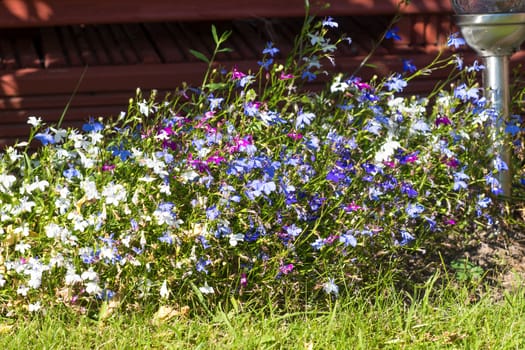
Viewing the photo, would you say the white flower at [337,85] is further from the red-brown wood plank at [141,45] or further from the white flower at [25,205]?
the red-brown wood plank at [141,45]

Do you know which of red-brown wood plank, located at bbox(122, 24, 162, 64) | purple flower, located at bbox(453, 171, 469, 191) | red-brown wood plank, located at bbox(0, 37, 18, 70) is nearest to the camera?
purple flower, located at bbox(453, 171, 469, 191)

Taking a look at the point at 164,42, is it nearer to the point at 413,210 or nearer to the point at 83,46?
the point at 83,46

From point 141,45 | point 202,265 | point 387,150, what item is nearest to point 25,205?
point 202,265

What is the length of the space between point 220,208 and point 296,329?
487mm

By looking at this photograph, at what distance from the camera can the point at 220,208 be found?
11.7 feet

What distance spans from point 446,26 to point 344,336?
8.35 ft

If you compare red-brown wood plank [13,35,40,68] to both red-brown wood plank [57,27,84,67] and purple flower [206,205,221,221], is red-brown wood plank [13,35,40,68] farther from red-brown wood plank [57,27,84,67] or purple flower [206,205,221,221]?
purple flower [206,205,221,221]

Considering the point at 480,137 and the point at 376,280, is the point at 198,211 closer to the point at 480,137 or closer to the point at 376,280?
the point at 376,280

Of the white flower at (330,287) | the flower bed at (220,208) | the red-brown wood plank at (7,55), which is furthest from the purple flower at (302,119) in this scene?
the red-brown wood plank at (7,55)

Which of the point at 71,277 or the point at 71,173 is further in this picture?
the point at 71,173

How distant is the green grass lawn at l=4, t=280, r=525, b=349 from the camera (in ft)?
11.1

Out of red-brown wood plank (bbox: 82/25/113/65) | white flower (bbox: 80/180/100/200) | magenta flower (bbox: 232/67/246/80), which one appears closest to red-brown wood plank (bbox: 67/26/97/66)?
red-brown wood plank (bbox: 82/25/113/65)

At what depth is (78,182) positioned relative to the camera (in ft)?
12.6

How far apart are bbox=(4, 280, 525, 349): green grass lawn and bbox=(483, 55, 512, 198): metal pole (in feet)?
2.54
